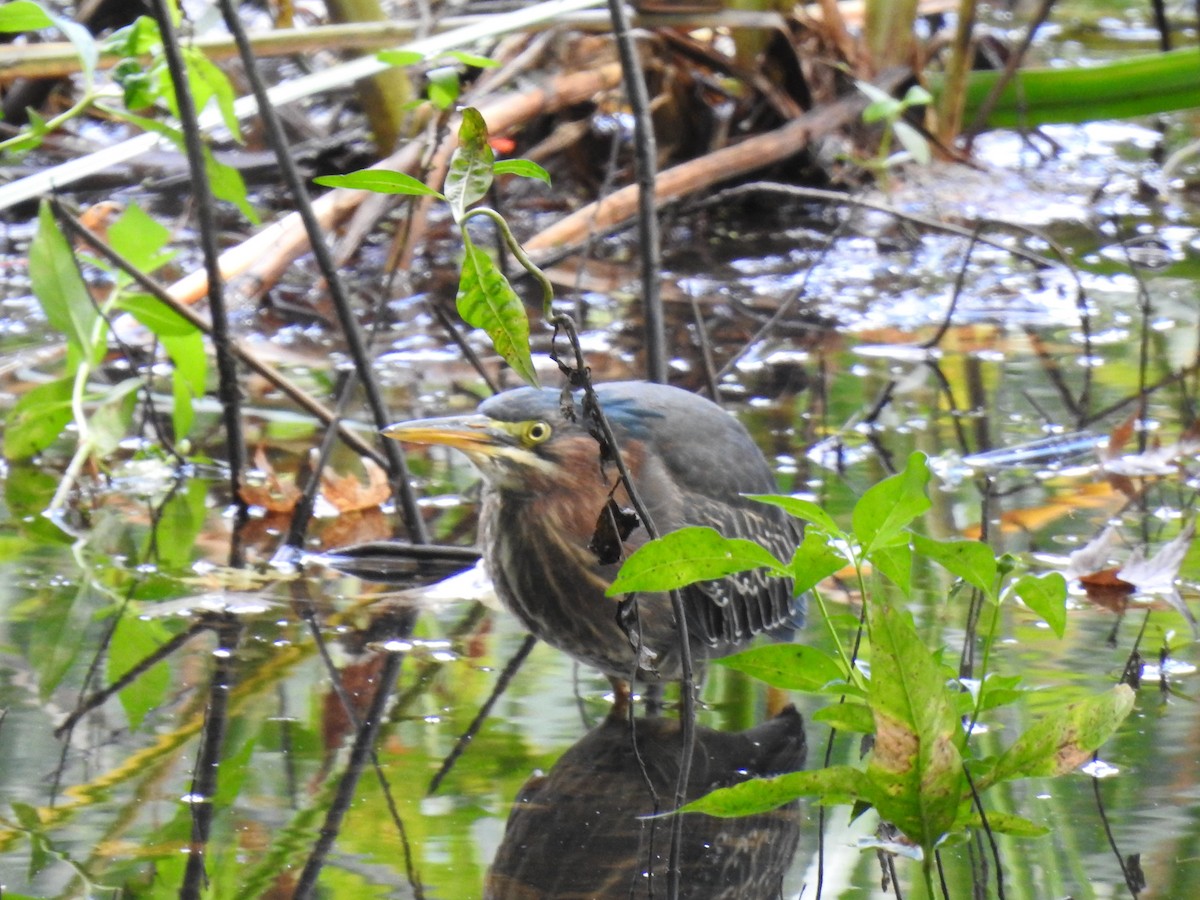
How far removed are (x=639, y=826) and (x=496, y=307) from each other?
954mm

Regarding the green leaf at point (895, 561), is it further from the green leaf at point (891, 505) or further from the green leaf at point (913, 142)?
the green leaf at point (913, 142)

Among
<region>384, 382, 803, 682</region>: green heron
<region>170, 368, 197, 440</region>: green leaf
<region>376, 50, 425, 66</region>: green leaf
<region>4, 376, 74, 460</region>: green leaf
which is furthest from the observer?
<region>4, 376, 74, 460</region>: green leaf

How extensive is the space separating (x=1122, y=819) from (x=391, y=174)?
1.48 metres

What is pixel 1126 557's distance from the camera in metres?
3.85

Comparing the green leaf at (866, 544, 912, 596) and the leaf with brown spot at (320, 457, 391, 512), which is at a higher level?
the green leaf at (866, 544, 912, 596)

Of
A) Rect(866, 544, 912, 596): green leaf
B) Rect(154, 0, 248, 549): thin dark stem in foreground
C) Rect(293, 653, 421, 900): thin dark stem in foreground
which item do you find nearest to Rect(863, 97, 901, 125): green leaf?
Rect(154, 0, 248, 549): thin dark stem in foreground

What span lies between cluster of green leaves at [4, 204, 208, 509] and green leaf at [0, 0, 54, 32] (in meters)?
0.53

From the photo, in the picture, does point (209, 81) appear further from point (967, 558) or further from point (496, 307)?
point (967, 558)

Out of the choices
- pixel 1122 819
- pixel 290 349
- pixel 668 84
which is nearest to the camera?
pixel 1122 819

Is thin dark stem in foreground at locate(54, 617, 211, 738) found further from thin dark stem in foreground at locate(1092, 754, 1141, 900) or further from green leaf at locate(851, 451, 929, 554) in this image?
thin dark stem in foreground at locate(1092, 754, 1141, 900)

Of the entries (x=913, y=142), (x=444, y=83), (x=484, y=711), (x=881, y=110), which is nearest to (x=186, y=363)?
(x=444, y=83)

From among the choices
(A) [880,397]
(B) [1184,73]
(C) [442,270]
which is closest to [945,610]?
(A) [880,397]

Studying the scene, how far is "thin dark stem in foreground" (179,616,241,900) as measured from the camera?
2484 mm

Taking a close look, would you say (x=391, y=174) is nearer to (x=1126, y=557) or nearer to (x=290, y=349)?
(x=1126, y=557)
